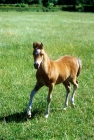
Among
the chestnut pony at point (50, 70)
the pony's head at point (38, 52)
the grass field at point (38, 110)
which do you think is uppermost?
the pony's head at point (38, 52)

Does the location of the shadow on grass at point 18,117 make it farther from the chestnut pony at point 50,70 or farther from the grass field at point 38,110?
the chestnut pony at point 50,70

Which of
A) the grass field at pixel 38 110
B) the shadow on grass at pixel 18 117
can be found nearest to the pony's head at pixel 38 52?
the grass field at pixel 38 110

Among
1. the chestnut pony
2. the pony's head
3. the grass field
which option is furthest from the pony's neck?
the grass field

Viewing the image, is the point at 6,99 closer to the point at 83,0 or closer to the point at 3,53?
the point at 3,53

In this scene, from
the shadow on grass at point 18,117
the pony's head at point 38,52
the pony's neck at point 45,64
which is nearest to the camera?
the pony's head at point 38,52

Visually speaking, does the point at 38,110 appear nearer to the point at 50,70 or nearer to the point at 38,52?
the point at 50,70

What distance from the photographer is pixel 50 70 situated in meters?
6.71

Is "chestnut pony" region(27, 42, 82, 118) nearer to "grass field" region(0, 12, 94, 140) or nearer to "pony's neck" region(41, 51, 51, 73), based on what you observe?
"pony's neck" region(41, 51, 51, 73)

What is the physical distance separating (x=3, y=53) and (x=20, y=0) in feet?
326

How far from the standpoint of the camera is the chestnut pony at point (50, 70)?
6.11 m

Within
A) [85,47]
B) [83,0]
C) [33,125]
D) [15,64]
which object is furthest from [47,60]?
[83,0]

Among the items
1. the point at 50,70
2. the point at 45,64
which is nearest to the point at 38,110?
the point at 50,70

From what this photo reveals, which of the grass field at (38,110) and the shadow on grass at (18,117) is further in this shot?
the shadow on grass at (18,117)

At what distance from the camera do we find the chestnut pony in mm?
6105
